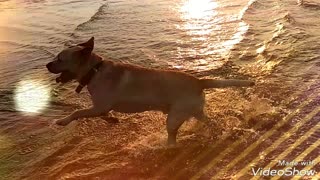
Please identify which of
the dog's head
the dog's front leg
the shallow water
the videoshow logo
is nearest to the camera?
the videoshow logo

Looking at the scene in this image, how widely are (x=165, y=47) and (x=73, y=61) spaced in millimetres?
5590

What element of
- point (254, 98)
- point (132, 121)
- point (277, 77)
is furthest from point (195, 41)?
point (132, 121)

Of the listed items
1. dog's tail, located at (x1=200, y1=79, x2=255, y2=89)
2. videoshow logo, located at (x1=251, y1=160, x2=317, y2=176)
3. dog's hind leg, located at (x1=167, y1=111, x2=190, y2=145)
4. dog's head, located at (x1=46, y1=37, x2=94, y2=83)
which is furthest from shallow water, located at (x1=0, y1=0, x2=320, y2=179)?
dog's head, located at (x1=46, y1=37, x2=94, y2=83)

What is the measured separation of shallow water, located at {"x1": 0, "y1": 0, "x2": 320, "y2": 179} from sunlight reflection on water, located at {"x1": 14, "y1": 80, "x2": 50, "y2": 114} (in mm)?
18

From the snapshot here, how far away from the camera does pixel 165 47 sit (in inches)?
467

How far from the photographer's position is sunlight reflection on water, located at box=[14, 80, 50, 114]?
28.3 ft

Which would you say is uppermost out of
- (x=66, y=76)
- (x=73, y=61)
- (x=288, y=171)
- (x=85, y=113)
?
(x=73, y=61)

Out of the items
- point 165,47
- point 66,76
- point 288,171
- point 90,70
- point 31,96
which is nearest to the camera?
point 288,171

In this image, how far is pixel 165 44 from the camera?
12125 millimetres

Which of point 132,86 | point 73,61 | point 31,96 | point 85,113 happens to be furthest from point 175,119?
point 31,96

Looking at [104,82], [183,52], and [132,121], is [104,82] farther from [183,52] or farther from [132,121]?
[183,52]

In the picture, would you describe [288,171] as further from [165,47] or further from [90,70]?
[165,47]

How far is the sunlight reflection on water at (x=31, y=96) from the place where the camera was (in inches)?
340

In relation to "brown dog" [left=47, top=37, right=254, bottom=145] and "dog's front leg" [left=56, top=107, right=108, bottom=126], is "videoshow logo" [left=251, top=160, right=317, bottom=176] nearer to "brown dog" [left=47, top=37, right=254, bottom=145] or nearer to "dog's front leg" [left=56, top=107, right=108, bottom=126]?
"brown dog" [left=47, top=37, right=254, bottom=145]
